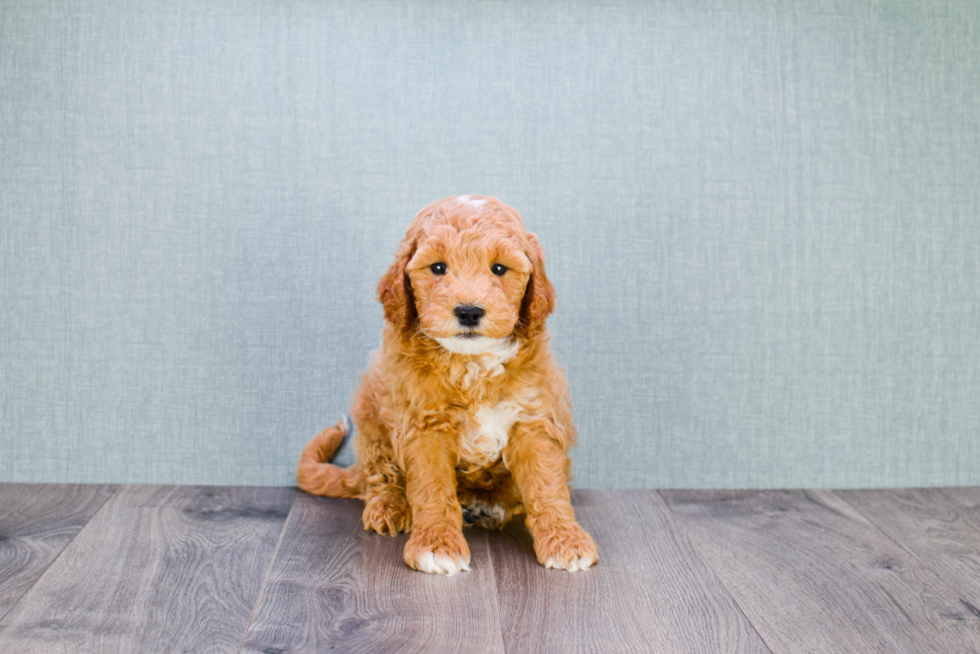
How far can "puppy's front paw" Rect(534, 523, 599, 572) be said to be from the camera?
176cm

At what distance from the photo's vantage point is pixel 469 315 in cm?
163

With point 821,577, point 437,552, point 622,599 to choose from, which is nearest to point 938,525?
point 821,577

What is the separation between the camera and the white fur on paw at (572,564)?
176 cm

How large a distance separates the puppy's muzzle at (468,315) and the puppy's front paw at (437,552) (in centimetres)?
50

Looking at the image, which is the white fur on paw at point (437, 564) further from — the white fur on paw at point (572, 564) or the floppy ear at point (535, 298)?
the floppy ear at point (535, 298)

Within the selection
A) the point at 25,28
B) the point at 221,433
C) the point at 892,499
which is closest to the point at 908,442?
the point at 892,499

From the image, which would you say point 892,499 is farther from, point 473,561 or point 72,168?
point 72,168

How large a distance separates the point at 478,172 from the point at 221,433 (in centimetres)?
110

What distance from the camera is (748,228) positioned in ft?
7.71

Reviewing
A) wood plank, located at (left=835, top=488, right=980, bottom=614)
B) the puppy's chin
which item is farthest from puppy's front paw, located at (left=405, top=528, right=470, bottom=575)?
wood plank, located at (left=835, top=488, right=980, bottom=614)

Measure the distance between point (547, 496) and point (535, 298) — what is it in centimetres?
46

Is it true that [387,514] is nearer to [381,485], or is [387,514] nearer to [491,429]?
[381,485]

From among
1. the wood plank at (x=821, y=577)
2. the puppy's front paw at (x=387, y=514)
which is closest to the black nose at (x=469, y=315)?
the puppy's front paw at (x=387, y=514)

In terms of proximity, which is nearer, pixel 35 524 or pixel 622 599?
pixel 622 599
